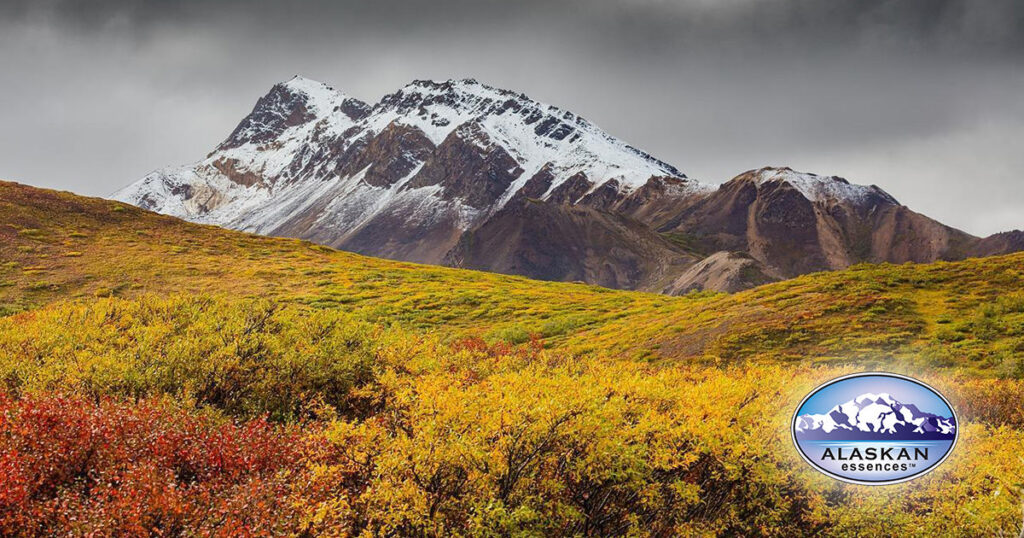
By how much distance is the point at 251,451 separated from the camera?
11461mm

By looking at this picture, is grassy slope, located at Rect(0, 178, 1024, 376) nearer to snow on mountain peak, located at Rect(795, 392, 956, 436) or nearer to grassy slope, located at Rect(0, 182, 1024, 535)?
grassy slope, located at Rect(0, 182, 1024, 535)

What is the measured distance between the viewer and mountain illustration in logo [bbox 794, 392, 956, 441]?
8.20 m

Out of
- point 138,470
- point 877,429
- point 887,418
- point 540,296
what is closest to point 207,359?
point 138,470

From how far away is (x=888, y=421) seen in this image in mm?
8219

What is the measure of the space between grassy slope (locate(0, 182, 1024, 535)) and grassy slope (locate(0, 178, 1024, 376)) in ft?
0.62

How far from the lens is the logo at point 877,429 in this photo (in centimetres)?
823

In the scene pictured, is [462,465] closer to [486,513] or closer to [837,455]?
[486,513]

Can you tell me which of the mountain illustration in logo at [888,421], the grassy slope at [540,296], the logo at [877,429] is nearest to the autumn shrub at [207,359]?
the logo at [877,429]

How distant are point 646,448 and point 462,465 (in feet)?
10.7

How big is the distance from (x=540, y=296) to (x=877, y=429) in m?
43.6

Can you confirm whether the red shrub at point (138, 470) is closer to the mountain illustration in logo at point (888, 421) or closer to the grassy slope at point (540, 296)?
the mountain illustration in logo at point (888, 421)

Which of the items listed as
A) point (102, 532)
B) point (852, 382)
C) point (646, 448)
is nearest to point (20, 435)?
point (102, 532)

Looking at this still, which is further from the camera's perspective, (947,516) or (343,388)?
(343,388)

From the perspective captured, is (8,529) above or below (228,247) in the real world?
below
